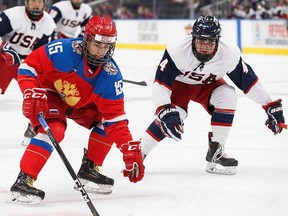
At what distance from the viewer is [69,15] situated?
8.49 m

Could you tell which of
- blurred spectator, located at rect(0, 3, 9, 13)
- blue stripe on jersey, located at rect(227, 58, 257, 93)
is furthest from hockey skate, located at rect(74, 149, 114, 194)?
blurred spectator, located at rect(0, 3, 9, 13)

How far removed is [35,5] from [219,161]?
7.46ft

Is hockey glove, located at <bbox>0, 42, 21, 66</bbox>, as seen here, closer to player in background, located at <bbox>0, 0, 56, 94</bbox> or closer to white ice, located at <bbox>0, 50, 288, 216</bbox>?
player in background, located at <bbox>0, 0, 56, 94</bbox>

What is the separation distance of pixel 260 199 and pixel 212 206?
288mm

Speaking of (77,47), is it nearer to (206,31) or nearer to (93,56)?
(93,56)

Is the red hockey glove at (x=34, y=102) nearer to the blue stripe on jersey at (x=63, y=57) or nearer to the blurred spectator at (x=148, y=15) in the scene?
the blue stripe on jersey at (x=63, y=57)

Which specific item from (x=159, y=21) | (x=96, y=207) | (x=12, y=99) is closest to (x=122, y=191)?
(x=96, y=207)

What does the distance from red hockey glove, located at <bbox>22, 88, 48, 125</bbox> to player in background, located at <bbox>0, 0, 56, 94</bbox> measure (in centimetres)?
246

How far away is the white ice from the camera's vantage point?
3.17 metres

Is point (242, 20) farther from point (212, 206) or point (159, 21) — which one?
point (212, 206)

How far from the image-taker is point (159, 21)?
556 inches

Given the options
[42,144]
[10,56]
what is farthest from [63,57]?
[10,56]

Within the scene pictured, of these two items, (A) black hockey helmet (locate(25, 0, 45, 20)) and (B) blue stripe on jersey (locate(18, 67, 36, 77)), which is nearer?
(B) blue stripe on jersey (locate(18, 67, 36, 77))

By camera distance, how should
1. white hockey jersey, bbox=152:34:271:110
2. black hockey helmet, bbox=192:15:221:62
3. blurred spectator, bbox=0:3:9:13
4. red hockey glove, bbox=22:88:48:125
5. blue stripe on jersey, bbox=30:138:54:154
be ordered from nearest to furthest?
red hockey glove, bbox=22:88:48:125 → blue stripe on jersey, bbox=30:138:54:154 → black hockey helmet, bbox=192:15:221:62 → white hockey jersey, bbox=152:34:271:110 → blurred spectator, bbox=0:3:9:13
